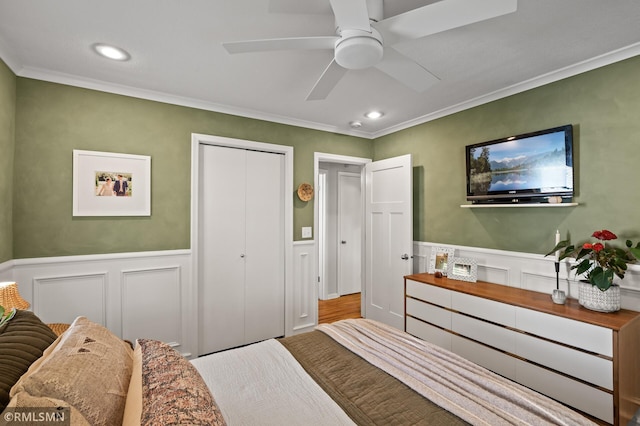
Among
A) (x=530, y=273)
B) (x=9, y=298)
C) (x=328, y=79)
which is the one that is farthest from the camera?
(x=530, y=273)

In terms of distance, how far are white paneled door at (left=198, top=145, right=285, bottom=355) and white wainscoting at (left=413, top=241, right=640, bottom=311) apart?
1986mm

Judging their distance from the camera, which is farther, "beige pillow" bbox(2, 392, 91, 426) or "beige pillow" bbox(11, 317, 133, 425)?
"beige pillow" bbox(11, 317, 133, 425)

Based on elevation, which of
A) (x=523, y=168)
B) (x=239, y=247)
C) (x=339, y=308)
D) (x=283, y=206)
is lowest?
(x=339, y=308)

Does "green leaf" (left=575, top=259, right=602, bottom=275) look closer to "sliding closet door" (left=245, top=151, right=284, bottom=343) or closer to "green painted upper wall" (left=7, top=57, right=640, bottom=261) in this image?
"green painted upper wall" (left=7, top=57, right=640, bottom=261)

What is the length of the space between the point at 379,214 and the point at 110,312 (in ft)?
9.79

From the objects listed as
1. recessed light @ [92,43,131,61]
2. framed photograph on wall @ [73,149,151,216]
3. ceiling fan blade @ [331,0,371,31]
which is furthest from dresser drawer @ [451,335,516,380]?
recessed light @ [92,43,131,61]

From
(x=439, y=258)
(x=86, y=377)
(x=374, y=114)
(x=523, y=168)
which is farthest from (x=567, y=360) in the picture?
(x=374, y=114)

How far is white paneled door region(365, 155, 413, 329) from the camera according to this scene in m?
3.42

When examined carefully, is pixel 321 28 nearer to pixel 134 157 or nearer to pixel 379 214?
pixel 134 157

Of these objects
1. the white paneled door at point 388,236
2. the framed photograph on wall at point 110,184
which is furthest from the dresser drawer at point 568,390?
the framed photograph on wall at point 110,184

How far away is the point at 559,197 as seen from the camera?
2303mm

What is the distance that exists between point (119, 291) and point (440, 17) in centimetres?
307

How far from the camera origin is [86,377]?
879 millimetres

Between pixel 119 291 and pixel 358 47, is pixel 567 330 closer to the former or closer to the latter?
pixel 358 47
